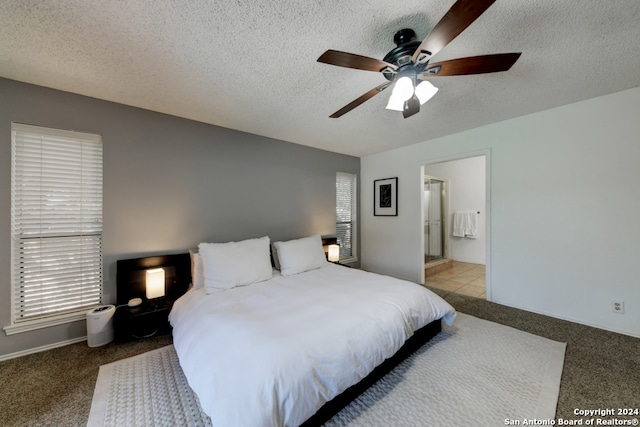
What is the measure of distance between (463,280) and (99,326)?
204 inches

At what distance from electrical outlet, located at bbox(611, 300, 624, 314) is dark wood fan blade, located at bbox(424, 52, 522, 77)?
110 inches

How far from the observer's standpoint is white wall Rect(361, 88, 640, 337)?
229cm

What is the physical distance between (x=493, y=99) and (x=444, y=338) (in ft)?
8.39

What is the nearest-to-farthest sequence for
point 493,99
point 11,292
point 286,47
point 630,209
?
point 286,47
point 11,292
point 630,209
point 493,99

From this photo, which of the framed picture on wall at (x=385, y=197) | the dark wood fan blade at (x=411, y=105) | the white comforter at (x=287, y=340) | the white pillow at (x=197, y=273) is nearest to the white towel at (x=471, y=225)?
the framed picture on wall at (x=385, y=197)

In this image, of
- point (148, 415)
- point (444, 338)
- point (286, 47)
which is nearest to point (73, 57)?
point (286, 47)

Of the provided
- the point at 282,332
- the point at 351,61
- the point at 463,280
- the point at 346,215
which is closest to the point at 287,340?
the point at 282,332

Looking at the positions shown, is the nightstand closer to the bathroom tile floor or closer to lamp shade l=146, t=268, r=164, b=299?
lamp shade l=146, t=268, r=164, b=299

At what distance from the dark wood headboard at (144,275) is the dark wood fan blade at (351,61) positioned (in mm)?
2600

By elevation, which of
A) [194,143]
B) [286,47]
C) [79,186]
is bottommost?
[79,186]

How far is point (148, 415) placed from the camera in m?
1.44

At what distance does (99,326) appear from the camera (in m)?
2.16

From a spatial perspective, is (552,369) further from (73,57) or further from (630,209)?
(73,57)

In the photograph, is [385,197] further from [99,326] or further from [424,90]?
[99,326]
